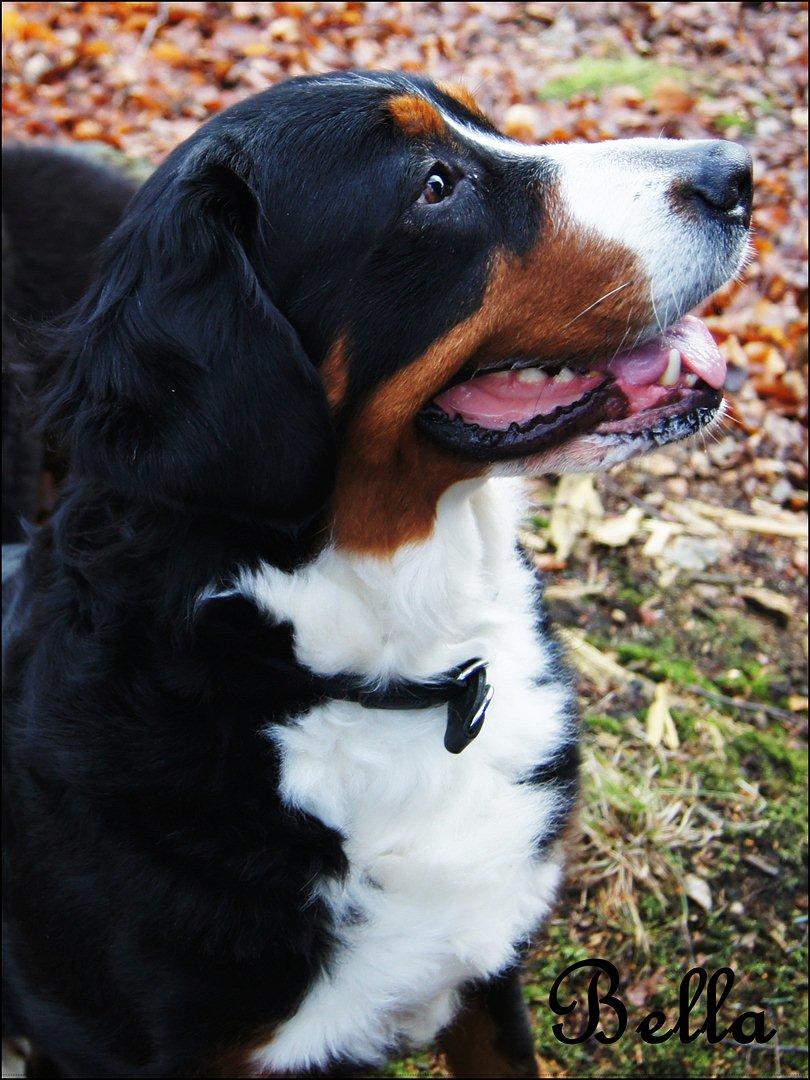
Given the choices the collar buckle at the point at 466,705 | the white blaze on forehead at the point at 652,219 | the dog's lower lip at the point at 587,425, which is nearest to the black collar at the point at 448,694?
the collar buckle at the point at 466,705

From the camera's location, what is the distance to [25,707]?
2.59 metres

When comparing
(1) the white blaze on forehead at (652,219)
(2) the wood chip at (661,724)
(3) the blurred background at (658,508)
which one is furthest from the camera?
(2) the wood chip at (661,724)

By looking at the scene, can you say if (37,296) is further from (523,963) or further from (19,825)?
(523,963)

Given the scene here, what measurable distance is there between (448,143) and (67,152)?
3197 millimetres

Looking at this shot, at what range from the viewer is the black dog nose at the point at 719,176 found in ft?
7.49

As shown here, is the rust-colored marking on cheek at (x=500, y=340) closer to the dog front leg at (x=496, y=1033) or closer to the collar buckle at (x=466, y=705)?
the collar buckle at (x=466, y=705)

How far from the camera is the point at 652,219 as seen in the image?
2.24 meters

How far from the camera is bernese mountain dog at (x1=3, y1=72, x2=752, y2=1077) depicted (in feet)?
7.04

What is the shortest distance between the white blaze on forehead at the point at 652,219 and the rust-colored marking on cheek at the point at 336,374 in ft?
1.75

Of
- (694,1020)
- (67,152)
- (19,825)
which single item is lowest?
(694,1020)

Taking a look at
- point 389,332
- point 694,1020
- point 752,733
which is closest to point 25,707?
point 389,332

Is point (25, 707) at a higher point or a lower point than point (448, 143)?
lower

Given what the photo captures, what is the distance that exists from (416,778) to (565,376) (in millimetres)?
911

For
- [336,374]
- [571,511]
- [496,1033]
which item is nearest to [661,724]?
[571,511]
